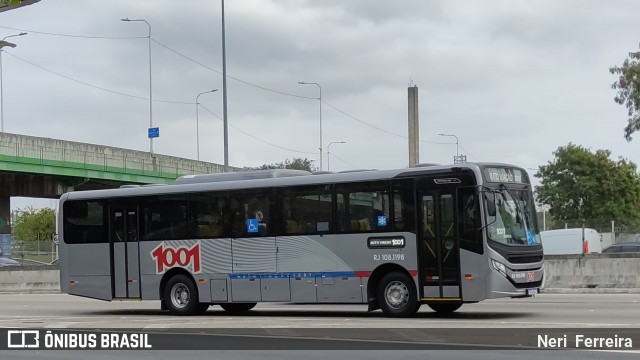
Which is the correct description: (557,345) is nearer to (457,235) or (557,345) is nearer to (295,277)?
(457,235)

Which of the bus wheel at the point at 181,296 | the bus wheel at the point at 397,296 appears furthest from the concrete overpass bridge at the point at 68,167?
the bus wheel at the point at 397,296

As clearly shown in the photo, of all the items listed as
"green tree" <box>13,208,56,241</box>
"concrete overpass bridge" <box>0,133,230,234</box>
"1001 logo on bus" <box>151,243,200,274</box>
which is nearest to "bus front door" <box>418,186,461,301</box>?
"1001 logo on bus" <box>151,243,200,274</box>

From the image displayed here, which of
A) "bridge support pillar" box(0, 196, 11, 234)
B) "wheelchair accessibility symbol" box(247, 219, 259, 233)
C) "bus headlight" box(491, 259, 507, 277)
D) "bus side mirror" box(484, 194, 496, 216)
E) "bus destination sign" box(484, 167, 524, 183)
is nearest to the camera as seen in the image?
"bus headlight" box(491, 259, 507, 277)

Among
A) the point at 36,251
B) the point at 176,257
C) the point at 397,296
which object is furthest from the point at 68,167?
the point at 397,296

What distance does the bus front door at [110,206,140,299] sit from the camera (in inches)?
960

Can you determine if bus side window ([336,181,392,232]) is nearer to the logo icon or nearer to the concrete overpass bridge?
the logo icon

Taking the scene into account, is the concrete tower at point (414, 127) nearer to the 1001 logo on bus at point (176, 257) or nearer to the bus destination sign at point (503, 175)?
the 1001 logo on bus at point (176, 257)

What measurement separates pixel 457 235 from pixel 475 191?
37.4 inches

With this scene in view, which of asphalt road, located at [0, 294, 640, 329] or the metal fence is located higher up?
the metal fence

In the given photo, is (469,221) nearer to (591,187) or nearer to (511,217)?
(511,217)

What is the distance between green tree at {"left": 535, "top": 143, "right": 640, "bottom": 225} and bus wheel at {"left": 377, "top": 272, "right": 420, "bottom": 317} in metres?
72.6

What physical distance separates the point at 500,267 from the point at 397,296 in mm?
2315

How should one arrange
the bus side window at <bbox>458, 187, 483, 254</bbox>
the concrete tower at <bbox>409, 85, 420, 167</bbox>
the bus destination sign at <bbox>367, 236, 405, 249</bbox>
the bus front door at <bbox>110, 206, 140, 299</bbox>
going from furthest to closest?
the concrete tower at <bbox>409, 85, 420, 167</bbox> → the bus front door at <bbox>110, 206, 140, 299</bbox> → the bus destination sign at <bbox>367, 236, 405, 249</bbox> → the bus side window at <bbox>458, 187, 483, 254</bbox>

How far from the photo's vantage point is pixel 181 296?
23.9 m
